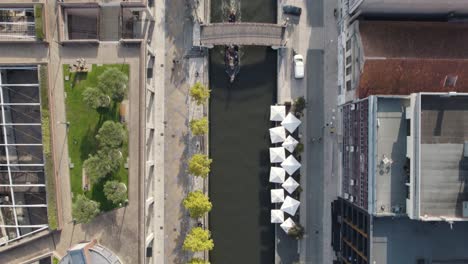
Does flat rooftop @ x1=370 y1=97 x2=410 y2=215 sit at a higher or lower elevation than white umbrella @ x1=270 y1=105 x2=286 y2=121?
lower

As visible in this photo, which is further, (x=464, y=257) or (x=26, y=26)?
(x=26, y=26)

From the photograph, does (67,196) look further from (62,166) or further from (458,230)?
(458,230)

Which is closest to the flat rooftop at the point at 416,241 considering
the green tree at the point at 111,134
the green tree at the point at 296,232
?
the green tree at the point at 296,232

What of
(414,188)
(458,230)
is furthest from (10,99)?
(458,230)

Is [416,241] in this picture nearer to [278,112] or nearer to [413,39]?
[278,112]

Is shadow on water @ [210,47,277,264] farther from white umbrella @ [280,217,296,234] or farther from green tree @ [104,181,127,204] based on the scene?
green tree @ [104,181,127,204]

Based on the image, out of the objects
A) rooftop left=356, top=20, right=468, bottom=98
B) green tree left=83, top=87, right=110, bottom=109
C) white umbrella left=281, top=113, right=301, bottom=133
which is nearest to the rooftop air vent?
rooftop left=356, top=20, right=468, bottom=98
